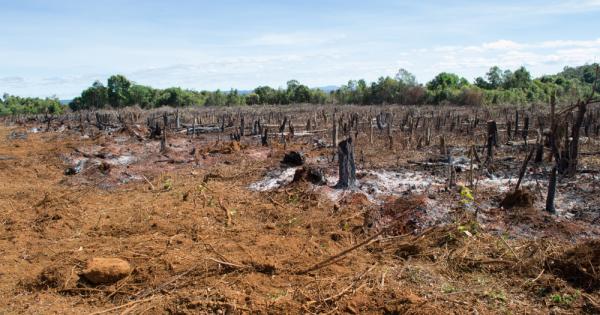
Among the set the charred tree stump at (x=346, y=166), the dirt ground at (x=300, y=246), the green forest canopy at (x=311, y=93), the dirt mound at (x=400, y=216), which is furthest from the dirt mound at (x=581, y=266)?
the green forest canopy at (x=311, y=93)

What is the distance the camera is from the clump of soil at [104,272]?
588 centimetres

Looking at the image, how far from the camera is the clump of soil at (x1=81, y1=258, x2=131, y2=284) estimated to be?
19.3ft

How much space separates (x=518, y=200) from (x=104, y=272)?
22.3ft

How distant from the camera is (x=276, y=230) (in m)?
8.02

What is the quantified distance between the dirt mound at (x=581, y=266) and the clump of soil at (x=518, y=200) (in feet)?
7.69

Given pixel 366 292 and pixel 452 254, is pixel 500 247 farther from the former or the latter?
pixel 366 292

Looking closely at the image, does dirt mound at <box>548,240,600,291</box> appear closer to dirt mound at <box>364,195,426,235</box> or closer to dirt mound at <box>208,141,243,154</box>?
dirt mound at <box>364,195,426,235</box>

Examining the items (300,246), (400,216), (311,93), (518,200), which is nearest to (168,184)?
(300,246)

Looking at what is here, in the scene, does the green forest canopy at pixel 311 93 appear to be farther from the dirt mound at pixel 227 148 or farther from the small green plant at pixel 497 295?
the small green plant at pixel 497 295

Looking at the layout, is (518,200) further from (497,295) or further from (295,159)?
(295,159)

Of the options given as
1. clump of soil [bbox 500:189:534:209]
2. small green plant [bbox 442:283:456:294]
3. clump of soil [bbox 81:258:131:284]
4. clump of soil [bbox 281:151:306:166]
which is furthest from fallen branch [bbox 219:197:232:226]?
clump of soil [bbox 500:189:534:209]

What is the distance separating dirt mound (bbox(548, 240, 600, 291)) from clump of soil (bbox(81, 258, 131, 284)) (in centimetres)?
540

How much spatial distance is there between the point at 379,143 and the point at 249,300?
45.1 ft

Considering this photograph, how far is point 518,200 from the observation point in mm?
8258
